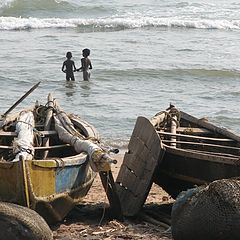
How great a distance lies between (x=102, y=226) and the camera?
9.36 meters

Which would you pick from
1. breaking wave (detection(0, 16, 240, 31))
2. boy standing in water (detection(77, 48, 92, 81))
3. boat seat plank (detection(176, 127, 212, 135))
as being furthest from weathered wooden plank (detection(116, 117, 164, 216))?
breaking wave (detection(0, 16, 240, 31))

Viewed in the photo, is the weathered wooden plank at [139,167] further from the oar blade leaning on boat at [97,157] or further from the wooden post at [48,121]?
the wooden post at [48,121]

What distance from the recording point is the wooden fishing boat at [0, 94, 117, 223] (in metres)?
8.52

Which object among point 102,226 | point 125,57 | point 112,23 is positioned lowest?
point 102,226

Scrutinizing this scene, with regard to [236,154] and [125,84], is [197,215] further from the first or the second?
[125,84]

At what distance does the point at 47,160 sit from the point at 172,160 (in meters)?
1.85

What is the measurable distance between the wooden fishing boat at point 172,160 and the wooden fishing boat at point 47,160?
0.59m

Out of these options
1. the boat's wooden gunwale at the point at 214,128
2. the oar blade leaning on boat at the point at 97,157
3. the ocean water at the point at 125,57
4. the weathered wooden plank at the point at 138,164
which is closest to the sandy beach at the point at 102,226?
the oar blade leaning on boat at the point at 97,157

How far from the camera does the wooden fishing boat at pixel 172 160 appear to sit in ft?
30.6

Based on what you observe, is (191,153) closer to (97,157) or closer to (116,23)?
(97,157)

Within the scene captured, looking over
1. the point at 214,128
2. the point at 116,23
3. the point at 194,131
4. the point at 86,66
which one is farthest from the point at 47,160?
the point at 116,23

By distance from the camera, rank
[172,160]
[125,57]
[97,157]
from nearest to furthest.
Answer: [97,157]
[172,160]
[125,57]

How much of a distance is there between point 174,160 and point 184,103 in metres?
9.37

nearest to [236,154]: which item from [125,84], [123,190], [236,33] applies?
[123,190]
